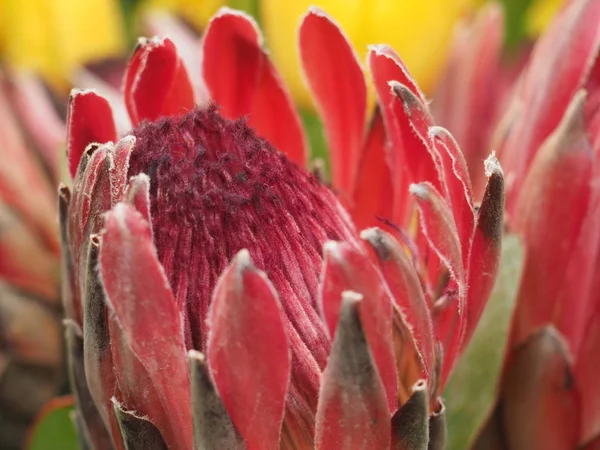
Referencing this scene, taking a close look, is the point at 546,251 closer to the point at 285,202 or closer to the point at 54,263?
the point at 285,202

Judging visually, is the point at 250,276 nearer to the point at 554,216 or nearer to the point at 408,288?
the point at 408,288

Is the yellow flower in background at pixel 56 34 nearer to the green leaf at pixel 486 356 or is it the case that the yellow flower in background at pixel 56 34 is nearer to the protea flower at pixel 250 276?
the protea flower at pixel 250 276

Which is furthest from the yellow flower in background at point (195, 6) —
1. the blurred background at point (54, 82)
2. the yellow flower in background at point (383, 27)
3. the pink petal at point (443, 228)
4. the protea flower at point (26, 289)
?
the pink petal at point (443, 228)

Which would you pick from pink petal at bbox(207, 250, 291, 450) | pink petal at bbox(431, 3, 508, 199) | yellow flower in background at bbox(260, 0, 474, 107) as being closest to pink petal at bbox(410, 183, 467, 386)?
pink petal at bbox(207, 250, 291, 450)

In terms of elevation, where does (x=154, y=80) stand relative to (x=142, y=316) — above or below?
above

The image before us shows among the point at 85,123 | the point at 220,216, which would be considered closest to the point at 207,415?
the point at 220,216
